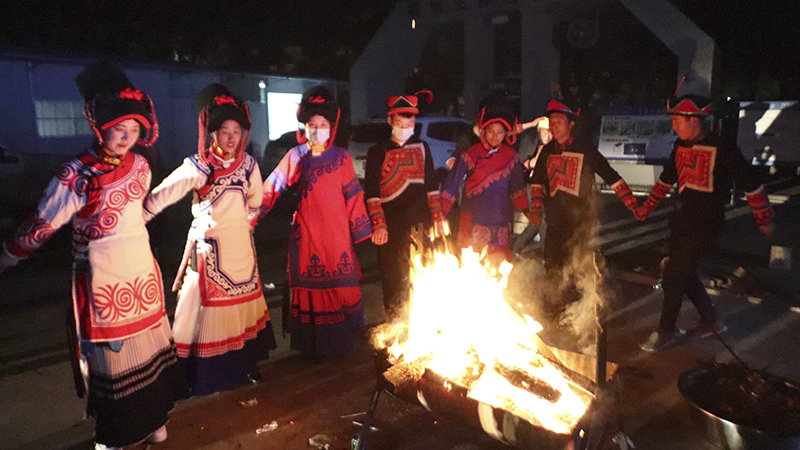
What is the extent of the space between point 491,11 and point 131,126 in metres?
18.5

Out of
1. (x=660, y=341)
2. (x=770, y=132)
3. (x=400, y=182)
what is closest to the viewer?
(x=660, y=341)

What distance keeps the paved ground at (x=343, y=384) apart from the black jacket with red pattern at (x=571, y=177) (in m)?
1.23

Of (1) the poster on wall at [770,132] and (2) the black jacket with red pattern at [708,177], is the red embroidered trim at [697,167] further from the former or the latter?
(1) the poster on wall at [770,132]

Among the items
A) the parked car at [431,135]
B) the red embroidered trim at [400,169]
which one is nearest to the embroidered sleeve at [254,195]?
the red embroidered trim at [400,169]

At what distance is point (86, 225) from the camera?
128 inches

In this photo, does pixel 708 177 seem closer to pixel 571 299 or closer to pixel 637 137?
pixel 571 299

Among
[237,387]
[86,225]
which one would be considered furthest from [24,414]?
[86,225]

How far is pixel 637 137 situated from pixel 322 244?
11.6 m

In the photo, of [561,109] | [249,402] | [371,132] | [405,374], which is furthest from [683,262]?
[371,132]

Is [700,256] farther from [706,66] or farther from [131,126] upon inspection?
[706,66]

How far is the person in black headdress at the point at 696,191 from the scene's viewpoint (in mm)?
4801

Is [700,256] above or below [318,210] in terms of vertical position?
below

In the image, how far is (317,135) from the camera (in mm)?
4762

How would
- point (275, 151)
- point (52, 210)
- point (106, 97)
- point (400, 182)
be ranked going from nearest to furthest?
point (52, 210) → point (106, 97) → point (400, 182) → point (275, 151)
